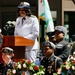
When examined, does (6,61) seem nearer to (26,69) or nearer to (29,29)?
(26,69)

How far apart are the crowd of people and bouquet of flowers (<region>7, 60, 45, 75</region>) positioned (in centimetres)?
37

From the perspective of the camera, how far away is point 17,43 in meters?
7.26

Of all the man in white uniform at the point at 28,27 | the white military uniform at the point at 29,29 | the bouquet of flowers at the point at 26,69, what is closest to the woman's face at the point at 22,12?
the man in white uniform at the point at 28,27

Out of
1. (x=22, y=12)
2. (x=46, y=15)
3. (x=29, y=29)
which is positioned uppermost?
(x=22, y=12)

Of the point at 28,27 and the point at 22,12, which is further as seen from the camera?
the point at 28,27

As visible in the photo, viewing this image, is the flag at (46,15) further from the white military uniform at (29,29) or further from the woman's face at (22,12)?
the woman's face at (22,12)

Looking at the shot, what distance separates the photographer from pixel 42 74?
262 inches

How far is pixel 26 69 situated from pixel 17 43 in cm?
69

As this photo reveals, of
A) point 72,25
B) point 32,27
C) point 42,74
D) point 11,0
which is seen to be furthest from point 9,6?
point 42,74

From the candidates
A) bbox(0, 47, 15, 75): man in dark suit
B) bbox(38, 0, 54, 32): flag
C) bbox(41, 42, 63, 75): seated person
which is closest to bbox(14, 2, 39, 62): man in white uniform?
bbox(0, 47, 15, 75): man in dark suit

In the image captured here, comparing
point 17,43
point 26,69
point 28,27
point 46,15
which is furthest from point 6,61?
point 46,15

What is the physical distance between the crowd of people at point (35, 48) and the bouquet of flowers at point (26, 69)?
0.37m

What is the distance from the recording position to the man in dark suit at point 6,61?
7.20 metres

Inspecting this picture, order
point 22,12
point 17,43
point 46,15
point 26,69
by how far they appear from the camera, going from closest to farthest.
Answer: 1. point 26,69
2. point 17,43
3. point 22,12
4. point 46,15
